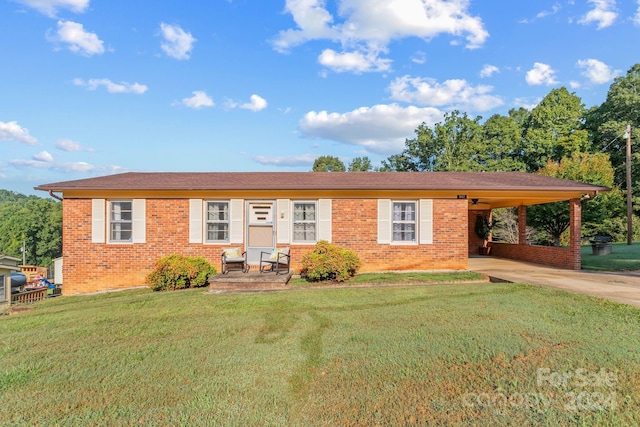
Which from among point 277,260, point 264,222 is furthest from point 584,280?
point 264,222

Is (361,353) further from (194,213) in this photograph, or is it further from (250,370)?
(194,213)

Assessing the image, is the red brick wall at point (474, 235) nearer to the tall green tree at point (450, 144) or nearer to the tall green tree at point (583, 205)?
the tall green tree at point (583, 205)

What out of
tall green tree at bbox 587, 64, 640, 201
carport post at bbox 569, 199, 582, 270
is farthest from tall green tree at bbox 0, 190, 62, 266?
tall green tree at bbox 587, 64, 640, 201

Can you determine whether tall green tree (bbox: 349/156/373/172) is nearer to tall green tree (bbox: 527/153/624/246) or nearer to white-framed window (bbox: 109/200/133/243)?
tall green tree (bbox: 527/153/624/246)

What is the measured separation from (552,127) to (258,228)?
2971 cm

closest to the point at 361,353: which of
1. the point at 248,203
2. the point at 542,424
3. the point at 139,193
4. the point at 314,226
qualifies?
the point at 542,424

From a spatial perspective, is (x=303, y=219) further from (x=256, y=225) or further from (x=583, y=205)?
(x=583, y=205)

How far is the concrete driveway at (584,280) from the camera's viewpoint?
6.79 m

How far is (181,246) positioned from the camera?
10.5 meters

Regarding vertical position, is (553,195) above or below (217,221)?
above

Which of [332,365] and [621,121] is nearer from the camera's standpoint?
[332,365]

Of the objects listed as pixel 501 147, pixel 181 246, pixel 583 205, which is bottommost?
pixel 181 246

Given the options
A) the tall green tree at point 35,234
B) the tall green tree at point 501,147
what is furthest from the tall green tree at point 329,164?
the tall green tree at point 35,234

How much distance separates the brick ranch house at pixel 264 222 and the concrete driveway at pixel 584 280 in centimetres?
119
